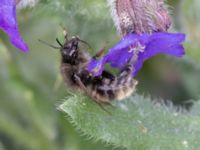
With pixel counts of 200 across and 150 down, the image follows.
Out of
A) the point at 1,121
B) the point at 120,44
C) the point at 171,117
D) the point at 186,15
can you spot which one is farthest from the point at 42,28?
the point at 120,44

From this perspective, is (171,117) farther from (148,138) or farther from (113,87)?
(113,87)

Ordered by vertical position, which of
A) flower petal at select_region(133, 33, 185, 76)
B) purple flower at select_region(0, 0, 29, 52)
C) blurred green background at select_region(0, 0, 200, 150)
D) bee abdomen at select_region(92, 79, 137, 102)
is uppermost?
purple flower at select_region(0, 0, 29, 52)

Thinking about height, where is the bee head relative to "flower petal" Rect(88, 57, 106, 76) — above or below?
above

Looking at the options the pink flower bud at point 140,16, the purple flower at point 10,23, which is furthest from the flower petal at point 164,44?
the purple flower at point 10,23

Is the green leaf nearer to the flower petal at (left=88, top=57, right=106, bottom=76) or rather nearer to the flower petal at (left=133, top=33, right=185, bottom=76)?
the flower petal at (left=88, top=57, right=106, bottom=76)

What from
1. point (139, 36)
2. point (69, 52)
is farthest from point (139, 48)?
point (69, 52)

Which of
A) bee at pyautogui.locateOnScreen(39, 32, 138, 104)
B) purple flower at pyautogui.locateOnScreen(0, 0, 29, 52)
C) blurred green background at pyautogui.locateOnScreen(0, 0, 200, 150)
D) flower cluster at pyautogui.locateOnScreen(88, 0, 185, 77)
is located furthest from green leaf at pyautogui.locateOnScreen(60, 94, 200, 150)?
blurred green background at pyautogui.locateOnScreen(0, 0, 200, 150)
